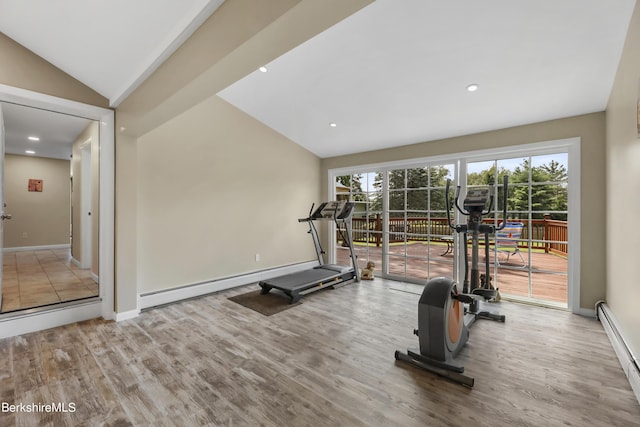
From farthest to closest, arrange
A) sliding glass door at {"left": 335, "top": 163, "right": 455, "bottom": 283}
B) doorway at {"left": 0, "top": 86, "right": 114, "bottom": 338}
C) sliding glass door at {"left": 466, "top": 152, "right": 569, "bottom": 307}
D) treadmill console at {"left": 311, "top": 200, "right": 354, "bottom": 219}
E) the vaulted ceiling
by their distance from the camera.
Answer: treadmill console at {"left": 311, "top": 200, "right": 354, "bottom": 219}, sliding glass door at {"left": 335, "top": 163, "right": 455, "bottom": 283}, sliding glass door at {"left": 466, "top": 152, "right": 569, "bottom": 307}, doorway at {"left": 0, "top": 86, "right": 114, "bottom": 338}, the vaulted ceiling

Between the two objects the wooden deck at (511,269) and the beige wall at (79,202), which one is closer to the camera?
the wooden deck at (511,269)

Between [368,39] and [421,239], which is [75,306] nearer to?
[368,39]

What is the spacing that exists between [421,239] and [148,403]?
424 centimetres

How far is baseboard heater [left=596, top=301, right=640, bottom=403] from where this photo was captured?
1888 mm

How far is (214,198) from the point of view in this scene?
4.20 meters

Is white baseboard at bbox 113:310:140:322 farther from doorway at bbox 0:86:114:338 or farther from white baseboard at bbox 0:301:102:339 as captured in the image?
white baseboard at bbox 0:301:102:339

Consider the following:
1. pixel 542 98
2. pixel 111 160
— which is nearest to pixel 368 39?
pixel 542 98

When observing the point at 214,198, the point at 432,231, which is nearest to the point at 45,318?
the point at 214,198

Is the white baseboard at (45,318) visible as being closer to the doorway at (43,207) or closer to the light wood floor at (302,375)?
the light wood floor at (302,375)

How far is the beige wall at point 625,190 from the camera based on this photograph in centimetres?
194

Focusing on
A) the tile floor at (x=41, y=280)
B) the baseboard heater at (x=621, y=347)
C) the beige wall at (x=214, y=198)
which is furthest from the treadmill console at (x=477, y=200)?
the tile floor at (x=41, y=280)

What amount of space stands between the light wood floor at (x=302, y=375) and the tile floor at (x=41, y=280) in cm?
72

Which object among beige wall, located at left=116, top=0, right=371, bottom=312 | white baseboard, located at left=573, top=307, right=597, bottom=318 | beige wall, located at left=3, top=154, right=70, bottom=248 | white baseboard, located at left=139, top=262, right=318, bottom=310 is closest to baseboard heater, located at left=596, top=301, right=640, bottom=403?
white baseboard, located at left=573, top=307, right=597, bottom=318

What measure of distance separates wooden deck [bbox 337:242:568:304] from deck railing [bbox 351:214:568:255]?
0.12 metres
